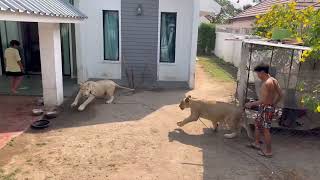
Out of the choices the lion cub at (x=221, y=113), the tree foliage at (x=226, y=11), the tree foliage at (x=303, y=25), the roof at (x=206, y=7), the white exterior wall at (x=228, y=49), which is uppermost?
the tree foliage at (x=226, y=11)

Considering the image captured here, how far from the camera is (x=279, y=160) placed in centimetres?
596

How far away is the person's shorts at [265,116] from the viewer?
19.6 feet

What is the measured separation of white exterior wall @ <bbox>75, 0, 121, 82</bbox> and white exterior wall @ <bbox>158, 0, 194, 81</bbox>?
175cm

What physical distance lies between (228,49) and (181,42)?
783 cm

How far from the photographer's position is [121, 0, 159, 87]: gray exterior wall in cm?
1135

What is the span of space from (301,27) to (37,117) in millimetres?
7195

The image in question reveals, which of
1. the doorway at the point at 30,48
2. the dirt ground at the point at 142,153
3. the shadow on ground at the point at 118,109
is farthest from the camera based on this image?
the doorway at the point at 30,48

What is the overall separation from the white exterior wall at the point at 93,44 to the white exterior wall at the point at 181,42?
175 centimetres

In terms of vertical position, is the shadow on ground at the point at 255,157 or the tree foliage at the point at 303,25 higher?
the tree foliage at the point at 303,25

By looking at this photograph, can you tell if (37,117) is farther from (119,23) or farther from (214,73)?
(214,73)

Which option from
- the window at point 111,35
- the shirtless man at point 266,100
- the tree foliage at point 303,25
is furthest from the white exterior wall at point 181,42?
the shirtless man at point 266,100

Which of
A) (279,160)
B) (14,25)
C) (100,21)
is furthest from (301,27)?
(14,25)

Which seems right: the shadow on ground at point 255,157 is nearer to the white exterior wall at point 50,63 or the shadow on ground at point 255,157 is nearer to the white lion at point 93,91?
the white lion at point 93,91

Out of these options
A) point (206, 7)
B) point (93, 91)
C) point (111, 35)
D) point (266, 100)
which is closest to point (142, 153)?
point (266, 100)
